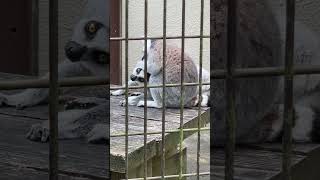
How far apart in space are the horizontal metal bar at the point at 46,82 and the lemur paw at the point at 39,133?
37 mm

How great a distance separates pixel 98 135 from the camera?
573 mm

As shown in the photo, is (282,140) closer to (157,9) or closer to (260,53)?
(260,53)

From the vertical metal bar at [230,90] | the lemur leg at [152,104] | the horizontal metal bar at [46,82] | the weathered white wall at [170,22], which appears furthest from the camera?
the weathered white wall at [170,22]

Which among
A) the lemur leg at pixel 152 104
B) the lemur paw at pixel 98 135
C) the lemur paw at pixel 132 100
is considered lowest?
the lemur leg at pixel 152 104

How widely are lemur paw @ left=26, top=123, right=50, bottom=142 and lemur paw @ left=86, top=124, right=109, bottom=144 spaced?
0.17 ft

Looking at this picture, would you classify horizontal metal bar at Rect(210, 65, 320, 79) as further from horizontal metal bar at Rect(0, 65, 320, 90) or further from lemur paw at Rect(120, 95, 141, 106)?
lemur paw at Rect(120, 95, 141, 106)

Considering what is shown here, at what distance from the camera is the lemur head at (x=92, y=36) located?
55cm

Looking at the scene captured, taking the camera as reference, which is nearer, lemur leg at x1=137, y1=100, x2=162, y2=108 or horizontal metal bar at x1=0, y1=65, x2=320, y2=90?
horizontal metal bar at x1=0, y1=65, x2=320, y2=90

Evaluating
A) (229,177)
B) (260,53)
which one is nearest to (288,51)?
(260,53)

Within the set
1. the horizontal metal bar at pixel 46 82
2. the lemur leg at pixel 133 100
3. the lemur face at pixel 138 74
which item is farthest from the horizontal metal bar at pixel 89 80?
the lemur face at pixel 138 74

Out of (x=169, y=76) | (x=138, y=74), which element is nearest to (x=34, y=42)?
(x=169, y=76)

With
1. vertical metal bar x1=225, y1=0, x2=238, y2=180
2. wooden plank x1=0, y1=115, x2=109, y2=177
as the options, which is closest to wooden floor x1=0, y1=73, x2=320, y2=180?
wooden plank x1=0, y1=115, x2=109, y2=177

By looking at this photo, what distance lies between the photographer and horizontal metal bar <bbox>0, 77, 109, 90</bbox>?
0.50 m

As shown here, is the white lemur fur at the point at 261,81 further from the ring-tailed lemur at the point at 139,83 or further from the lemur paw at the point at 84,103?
the ring-tailed lemur at the point at 139,83
